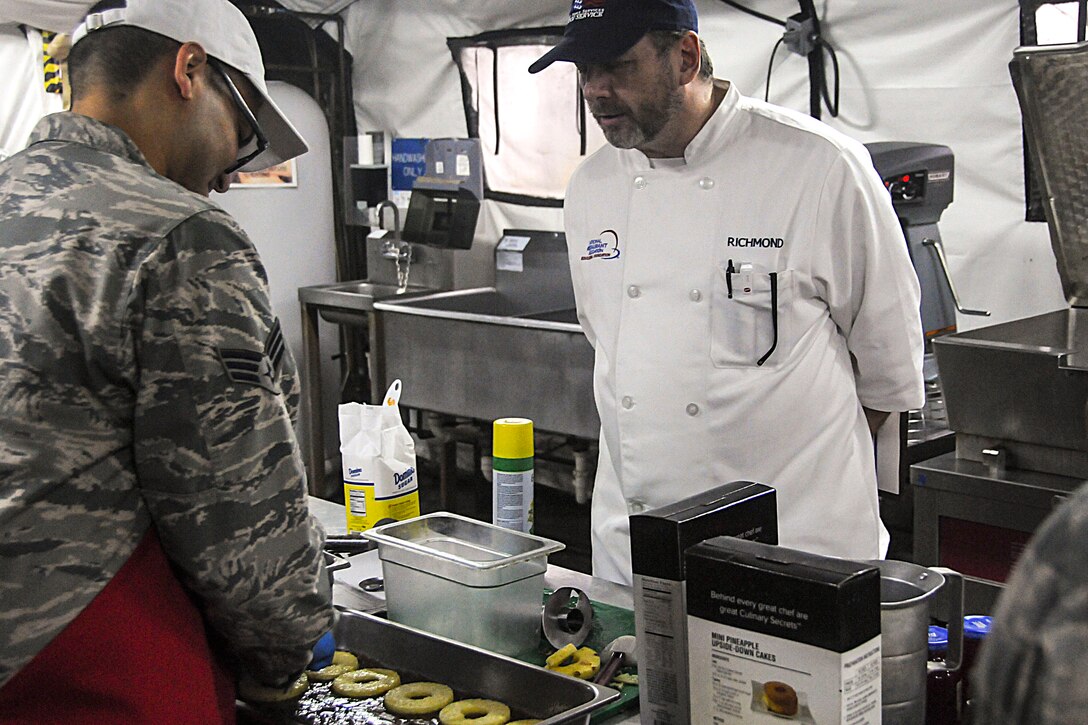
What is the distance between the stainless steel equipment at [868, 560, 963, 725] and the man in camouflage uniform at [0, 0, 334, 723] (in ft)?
2.10

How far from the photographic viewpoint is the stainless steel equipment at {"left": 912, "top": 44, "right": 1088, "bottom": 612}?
2.36 metres

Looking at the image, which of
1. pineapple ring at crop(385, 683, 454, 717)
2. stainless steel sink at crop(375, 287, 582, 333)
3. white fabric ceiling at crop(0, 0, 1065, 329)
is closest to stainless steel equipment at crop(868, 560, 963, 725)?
pineapple ring at crop(385, 683, 454, 717)

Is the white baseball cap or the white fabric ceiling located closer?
the white baseball cap

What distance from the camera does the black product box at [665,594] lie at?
1.28 metres

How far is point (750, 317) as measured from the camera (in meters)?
2.16

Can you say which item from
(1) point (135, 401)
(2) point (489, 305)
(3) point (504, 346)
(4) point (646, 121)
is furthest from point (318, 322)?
(1) point (135, 401)

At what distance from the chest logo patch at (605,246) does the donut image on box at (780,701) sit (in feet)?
4.14

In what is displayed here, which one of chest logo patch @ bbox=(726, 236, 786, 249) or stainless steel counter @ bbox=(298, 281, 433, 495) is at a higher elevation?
chest logo patch @ bbox=(726, 236, 786, 249)

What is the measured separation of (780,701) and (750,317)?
43.3 inches

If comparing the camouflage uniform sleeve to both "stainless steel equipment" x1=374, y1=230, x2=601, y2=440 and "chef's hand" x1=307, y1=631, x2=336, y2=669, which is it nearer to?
"chef's hand" x1=307, y1=631, x2=336, y2=669

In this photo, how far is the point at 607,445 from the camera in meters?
2.35

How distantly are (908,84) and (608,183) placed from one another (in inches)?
79.0

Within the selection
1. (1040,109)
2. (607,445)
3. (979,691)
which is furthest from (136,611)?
(1040,109)

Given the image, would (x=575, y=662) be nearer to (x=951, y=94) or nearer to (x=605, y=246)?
(x=605, y=246)
